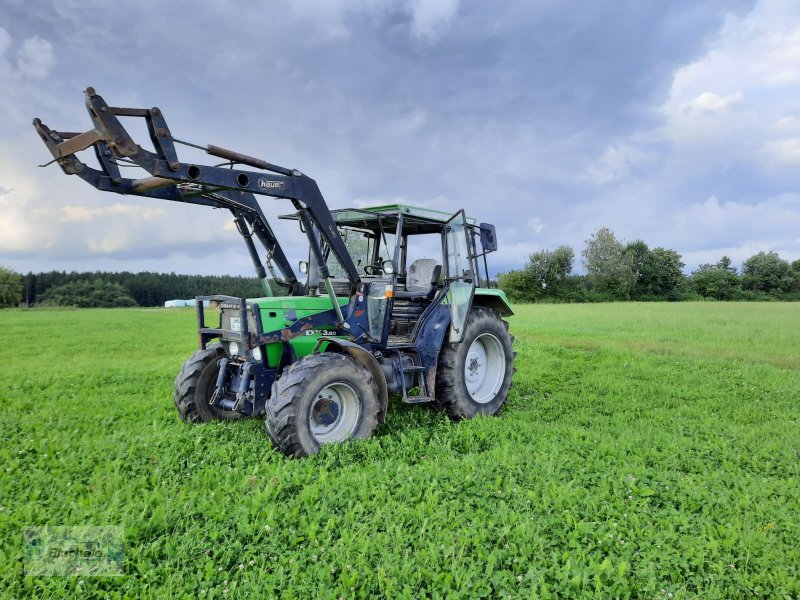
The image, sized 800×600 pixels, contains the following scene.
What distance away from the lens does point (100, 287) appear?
60375 millimetres

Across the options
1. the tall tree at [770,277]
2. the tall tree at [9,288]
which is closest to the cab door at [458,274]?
the tall tree at [770,277]

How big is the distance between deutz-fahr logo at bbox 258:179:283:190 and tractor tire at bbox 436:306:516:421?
2.95 metres

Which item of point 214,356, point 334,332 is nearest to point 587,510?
point 334,332

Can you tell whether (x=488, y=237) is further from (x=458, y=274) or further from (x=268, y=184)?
(x=268, y=184)

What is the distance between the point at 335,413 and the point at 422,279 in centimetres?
245

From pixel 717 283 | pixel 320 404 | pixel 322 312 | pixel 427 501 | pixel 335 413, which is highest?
pixel 717 283

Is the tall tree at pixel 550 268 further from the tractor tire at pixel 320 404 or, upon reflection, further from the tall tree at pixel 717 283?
the tractor tire at pixel 320 404

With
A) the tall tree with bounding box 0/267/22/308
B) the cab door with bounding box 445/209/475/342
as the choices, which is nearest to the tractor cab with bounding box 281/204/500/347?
the cab door with bounding box 445/209/475/342

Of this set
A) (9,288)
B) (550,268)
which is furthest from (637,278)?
(9,288)

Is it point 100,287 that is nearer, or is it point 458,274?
point 458,274

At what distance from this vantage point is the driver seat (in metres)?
7.03

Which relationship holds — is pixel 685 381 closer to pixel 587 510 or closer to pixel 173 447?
pixel 587 510

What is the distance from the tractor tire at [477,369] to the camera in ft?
22.1

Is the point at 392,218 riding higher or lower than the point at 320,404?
higher
